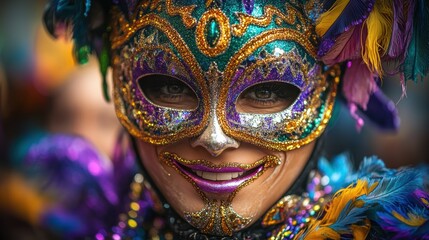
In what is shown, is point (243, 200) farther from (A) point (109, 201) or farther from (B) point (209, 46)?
(A) point (109, 201)

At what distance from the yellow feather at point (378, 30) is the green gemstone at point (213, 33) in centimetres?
37

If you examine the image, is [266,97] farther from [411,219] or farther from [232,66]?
[411,219]

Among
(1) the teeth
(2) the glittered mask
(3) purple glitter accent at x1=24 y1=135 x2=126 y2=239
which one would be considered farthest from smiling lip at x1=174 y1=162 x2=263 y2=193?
(3) purple glitter accent at x1=24 y1=135 x2=126 y2=239

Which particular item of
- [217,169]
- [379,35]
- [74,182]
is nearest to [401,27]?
[379,35]

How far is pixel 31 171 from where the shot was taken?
2.91 m

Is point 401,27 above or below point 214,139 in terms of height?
above

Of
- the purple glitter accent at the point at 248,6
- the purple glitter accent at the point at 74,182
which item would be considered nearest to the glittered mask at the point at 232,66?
the purple glitter accent at the point at 248,6

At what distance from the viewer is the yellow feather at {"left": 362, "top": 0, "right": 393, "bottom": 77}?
182 centimetres

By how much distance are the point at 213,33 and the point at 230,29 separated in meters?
0.04

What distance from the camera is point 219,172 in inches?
75.5

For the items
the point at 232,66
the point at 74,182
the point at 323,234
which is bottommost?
the point at 74,182

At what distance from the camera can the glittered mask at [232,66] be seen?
1.83 metres

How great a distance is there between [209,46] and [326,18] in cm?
31

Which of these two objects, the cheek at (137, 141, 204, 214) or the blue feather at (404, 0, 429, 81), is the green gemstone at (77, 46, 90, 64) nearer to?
the cheek at (137, 141, 204, 214)
